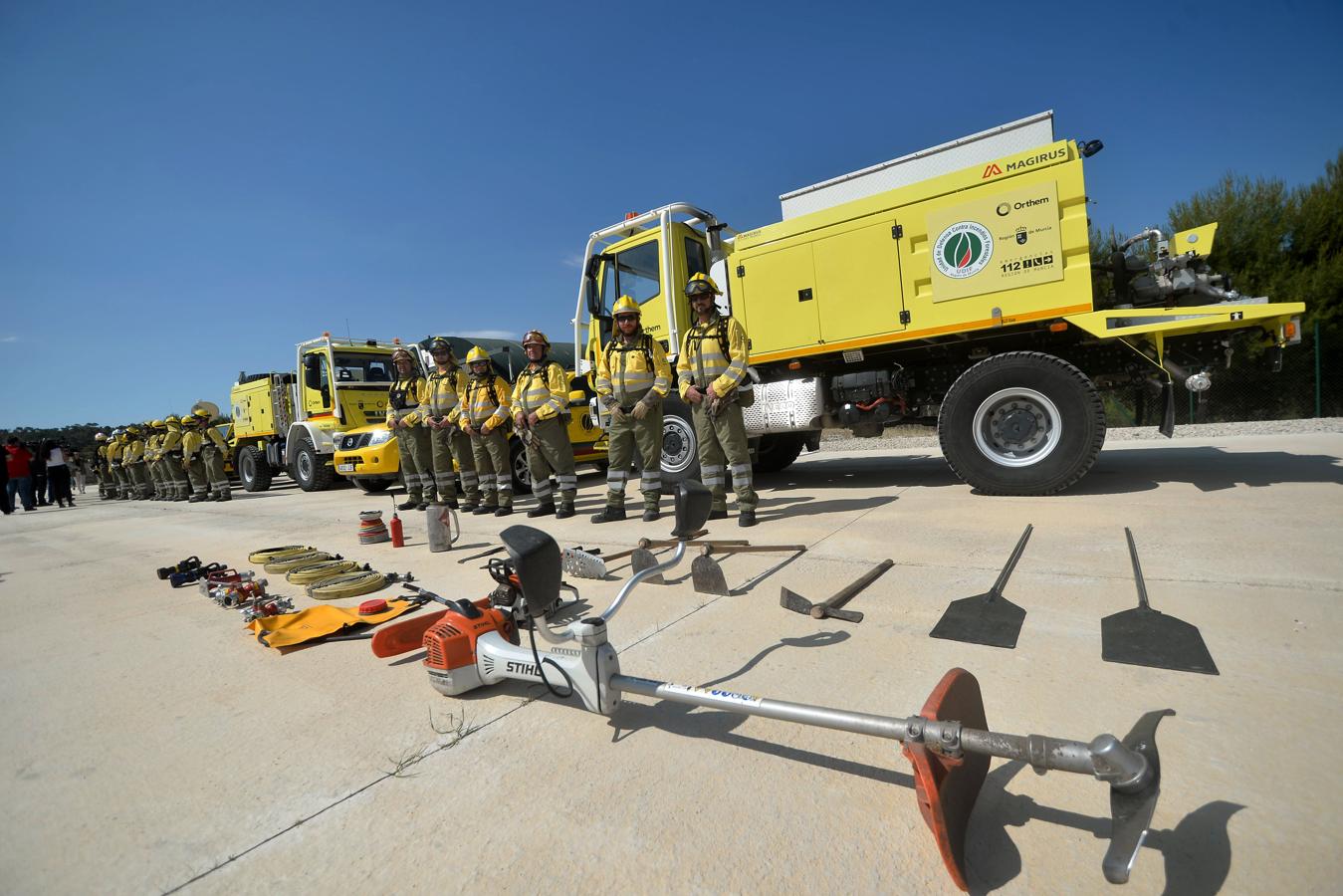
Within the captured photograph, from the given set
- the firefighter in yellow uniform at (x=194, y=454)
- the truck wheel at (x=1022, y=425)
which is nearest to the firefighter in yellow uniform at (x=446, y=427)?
the truck wheel at (x=1022, y=425)

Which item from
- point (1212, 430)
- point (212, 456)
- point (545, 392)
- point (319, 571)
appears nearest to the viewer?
point (319, 571)

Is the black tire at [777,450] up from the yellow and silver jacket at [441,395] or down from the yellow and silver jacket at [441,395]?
down

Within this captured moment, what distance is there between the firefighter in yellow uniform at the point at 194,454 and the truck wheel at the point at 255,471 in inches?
51.8

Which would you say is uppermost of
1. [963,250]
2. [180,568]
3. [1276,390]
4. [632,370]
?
[963,250]

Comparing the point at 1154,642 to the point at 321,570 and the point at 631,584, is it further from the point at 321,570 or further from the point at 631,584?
the point at 321,570

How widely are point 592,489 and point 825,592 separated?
5988 millimetres

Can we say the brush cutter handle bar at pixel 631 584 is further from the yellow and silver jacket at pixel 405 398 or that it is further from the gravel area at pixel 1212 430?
the gravel area at pixel 1212 430

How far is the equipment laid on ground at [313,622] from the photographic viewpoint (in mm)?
2715

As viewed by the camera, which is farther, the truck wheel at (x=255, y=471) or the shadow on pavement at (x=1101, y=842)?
the truck wheel at (x=255, y=471)

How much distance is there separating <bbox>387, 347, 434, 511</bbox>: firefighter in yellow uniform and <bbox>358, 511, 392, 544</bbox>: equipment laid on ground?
1.93 meters

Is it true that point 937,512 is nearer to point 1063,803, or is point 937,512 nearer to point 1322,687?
point 1322,687

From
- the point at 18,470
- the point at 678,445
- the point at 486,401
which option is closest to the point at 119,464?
the point at 18,470

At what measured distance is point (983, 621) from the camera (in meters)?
2.35

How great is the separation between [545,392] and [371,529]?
207cm
